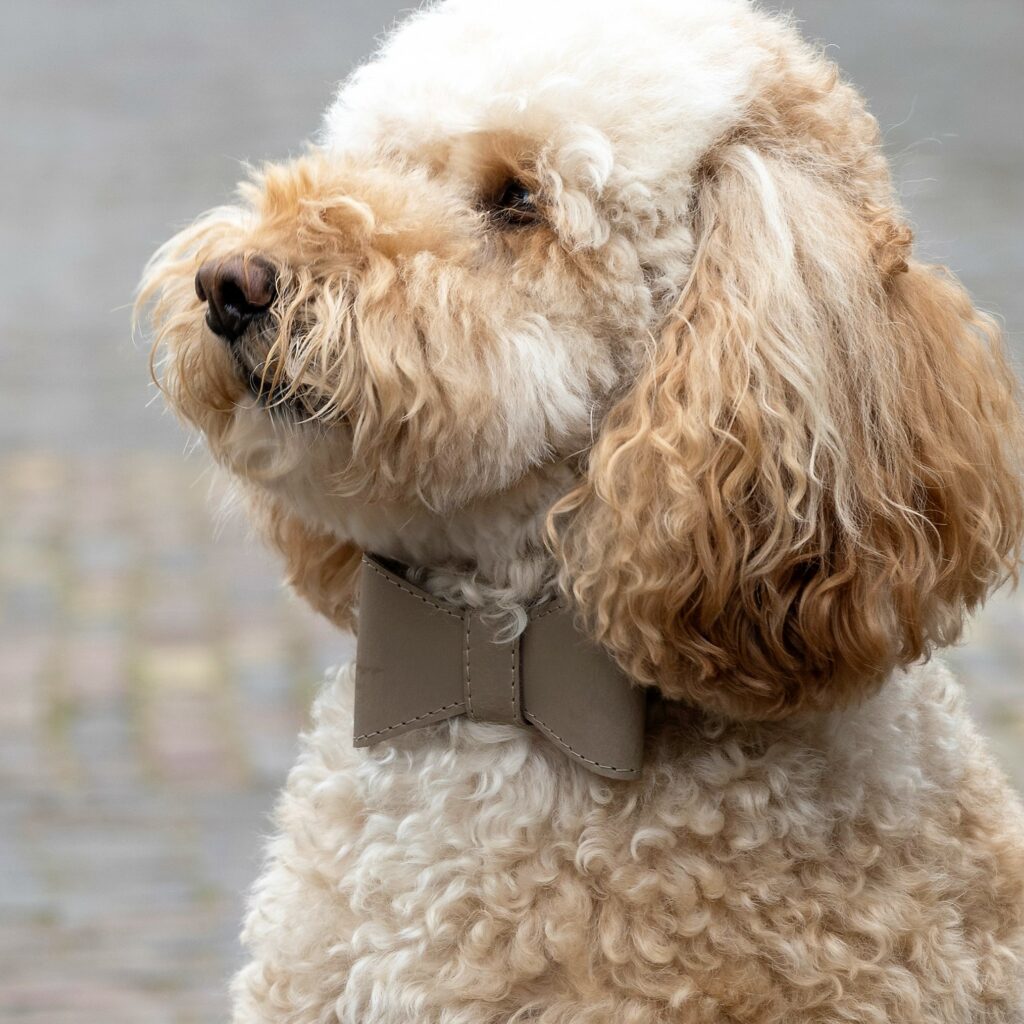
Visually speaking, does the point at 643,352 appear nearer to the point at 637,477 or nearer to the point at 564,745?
the point at 637,477

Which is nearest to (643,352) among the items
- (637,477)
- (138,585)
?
(637,477)

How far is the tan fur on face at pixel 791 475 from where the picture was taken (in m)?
1.81

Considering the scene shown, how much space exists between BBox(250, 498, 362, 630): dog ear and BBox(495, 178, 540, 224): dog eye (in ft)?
1.71

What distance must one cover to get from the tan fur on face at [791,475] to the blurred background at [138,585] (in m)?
0.40

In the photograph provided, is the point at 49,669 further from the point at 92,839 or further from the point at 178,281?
the point at 178,281

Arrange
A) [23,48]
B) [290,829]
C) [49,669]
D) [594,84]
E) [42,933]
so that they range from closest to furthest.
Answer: [594,84]
[290,829]
[42,933]
[49,669]
[23,48]

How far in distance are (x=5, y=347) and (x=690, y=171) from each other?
5.19m

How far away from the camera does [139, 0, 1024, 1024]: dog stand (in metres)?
1.82

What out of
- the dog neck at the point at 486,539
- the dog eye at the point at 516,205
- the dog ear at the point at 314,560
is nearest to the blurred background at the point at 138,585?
the dog eye at the point at 516,205

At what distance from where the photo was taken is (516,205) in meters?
1.95

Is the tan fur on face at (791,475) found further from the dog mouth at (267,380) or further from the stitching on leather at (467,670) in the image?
the dog mouth at (267,380)

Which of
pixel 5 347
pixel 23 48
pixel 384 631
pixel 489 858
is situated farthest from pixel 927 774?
pixel 23 48

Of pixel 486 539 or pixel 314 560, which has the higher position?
pixel 486 539

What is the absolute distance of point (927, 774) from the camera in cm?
208
